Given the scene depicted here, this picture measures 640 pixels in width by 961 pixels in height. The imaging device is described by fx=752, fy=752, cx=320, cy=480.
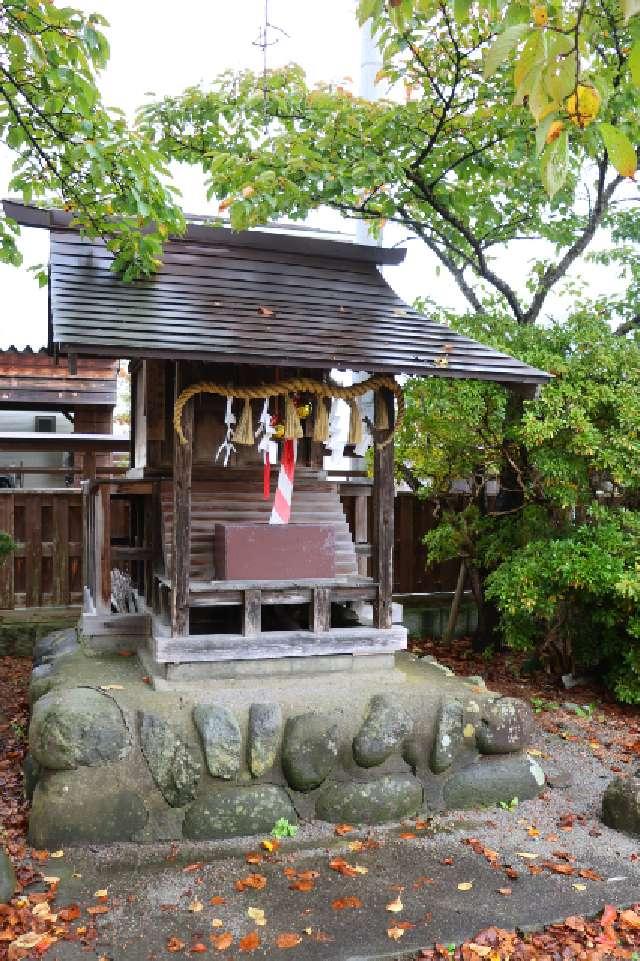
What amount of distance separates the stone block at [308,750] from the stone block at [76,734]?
4.13 ft

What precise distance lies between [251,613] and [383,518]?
157 centimetres

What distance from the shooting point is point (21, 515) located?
10.4 meters

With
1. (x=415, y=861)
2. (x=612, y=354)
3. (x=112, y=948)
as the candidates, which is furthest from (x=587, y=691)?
(x=112, y=948)

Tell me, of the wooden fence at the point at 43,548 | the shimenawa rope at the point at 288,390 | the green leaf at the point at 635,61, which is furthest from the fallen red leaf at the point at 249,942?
the wooden fence at the point at 43,548

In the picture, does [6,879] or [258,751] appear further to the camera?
[258,751]

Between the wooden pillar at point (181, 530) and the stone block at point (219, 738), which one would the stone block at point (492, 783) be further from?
the wooden pillar at point (181, 530)

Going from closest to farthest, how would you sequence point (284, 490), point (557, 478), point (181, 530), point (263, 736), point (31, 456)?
point (263, 736), point (181, 530), point (284, 490), point (557, 478), point (31, 456)

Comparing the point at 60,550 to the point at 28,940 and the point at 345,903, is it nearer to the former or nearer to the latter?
the point at 28,940

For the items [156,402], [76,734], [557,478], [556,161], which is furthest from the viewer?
[557,478]

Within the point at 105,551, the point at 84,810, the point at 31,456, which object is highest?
the point at 31,456

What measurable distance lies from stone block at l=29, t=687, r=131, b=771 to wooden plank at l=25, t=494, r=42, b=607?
4858 mm

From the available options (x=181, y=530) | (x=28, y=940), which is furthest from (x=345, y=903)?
(x=181, y=530)

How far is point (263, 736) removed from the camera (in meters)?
A: 6.00

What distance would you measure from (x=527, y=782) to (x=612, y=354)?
15.3 feet
